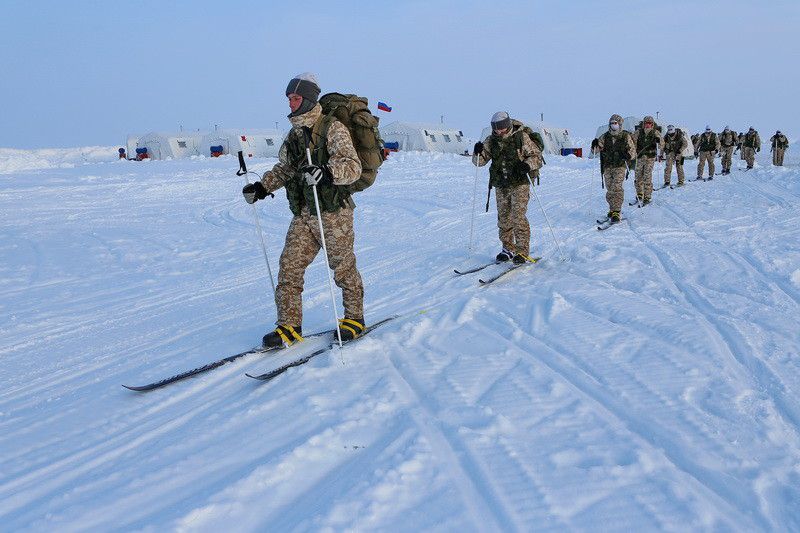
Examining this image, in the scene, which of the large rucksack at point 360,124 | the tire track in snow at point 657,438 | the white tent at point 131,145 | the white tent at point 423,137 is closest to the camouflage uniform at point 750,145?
the white tent at point 423,137

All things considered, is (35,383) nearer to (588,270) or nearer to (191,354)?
(191,354)

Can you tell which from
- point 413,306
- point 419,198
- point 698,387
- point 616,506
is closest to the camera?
point 616,506

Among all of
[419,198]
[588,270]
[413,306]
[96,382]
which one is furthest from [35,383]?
[419,198]

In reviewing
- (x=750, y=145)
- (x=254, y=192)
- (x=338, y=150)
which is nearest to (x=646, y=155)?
(x=338, y=150)

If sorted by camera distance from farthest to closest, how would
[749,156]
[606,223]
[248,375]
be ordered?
[749,156] < [606,223] < [248,375]

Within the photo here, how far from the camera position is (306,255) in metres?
4.57

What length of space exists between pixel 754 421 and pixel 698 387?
1.51 feet

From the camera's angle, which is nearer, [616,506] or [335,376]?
[616,506]

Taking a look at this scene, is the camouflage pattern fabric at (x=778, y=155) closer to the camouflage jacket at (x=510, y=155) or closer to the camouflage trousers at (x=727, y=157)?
the camouflage trousers at (x=727, y=157)

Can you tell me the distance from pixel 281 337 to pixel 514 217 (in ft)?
14.0

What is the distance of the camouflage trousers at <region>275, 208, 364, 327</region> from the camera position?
4488mm

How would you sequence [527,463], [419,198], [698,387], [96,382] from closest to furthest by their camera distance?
[527,463] < [698,387] < [96,382] < [419,198]

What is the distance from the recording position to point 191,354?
15.6 feet

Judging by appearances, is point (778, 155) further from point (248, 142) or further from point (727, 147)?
point (248, 142)
